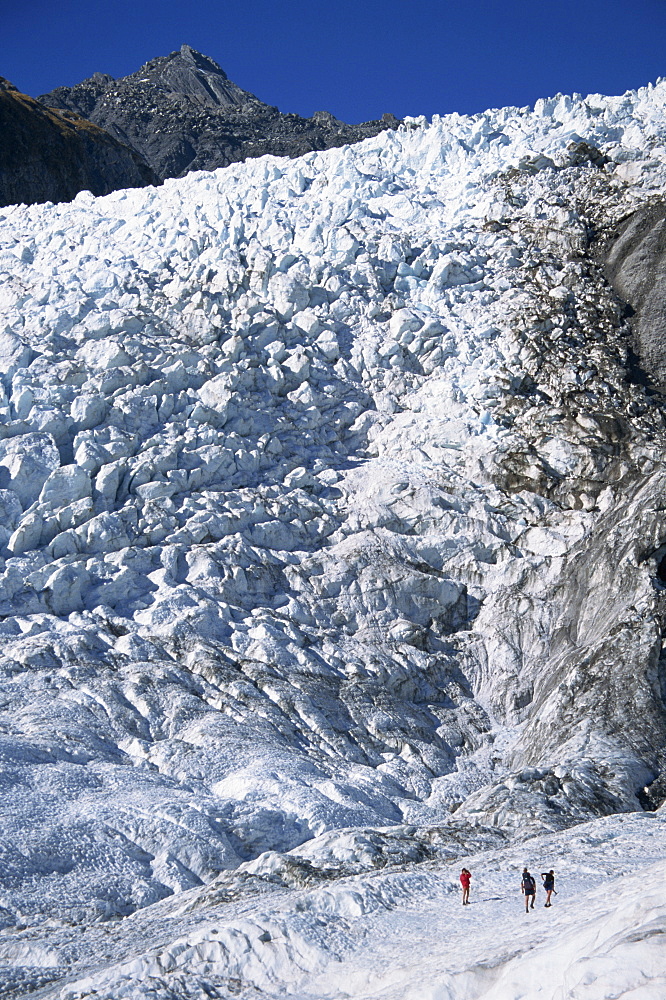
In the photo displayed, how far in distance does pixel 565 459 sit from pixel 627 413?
13.7 feet

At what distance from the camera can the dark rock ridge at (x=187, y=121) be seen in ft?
364

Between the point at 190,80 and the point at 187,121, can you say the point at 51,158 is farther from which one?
the point at 190,80

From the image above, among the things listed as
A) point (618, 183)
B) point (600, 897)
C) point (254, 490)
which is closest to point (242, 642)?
point (254, 490)

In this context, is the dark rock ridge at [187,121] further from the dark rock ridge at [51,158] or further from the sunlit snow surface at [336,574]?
the sunlit snow surface at [336,574]

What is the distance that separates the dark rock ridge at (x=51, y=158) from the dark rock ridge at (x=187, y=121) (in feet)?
49.7

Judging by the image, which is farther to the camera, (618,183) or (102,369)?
(618,183)

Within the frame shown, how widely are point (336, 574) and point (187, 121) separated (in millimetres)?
95892

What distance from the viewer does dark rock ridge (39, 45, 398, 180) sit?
111m

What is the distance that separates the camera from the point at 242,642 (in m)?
33.7

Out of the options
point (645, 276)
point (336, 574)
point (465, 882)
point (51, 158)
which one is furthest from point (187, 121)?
point (465, 882)

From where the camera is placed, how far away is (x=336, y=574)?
36.8 meters

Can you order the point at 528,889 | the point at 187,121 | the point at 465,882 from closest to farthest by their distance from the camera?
the point at 528,889 < the point at 465,882 < the point at 187,121

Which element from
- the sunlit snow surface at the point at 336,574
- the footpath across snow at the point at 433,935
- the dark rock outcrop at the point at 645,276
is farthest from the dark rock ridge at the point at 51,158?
the footpath across snow at the point at 433,935

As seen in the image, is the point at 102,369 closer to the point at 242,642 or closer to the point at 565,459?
the point at 242,642
